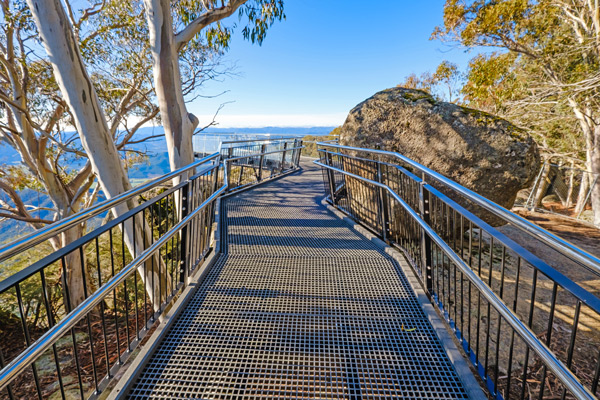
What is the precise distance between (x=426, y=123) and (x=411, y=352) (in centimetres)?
406

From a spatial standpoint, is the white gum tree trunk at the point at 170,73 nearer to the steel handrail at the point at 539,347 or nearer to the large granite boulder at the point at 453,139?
the large granite boulder at the point at 453,139

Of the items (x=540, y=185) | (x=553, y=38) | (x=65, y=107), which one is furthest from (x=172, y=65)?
(x=540, y=185)

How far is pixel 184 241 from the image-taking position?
2.76 meters

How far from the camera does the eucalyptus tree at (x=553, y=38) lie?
920cm

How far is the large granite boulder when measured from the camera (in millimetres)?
4531

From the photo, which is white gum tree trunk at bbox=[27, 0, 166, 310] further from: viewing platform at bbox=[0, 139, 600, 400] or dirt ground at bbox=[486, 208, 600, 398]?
dirt ground at bbox=[486, 208, 600, 398]

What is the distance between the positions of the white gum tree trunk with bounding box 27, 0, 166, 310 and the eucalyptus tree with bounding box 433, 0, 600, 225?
10898 millimetres

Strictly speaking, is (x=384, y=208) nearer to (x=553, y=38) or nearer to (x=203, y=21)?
(x=203, y=21)

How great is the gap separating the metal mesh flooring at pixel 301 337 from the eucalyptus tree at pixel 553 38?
33.5 feet

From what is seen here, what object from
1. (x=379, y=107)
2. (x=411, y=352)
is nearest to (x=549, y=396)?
(x=411, y=352)

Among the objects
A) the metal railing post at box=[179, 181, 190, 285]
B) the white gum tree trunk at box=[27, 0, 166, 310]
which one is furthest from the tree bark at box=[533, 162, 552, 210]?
the white gum tree trunk at box=[27, 0, 166, 310]

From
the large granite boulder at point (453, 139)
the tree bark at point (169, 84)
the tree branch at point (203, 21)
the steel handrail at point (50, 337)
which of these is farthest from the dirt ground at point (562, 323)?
the tree branch at point (203, 21)

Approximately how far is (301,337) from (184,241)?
4.65ft

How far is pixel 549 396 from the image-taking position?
267 cm
